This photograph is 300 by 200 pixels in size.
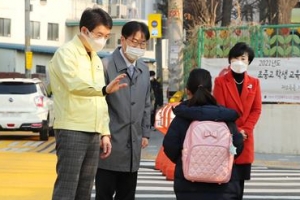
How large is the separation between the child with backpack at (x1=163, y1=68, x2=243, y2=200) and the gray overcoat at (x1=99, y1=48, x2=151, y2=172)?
0.72 m

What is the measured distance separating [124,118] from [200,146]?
987 mm

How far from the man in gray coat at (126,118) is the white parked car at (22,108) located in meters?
13.0

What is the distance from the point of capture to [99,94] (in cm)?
557

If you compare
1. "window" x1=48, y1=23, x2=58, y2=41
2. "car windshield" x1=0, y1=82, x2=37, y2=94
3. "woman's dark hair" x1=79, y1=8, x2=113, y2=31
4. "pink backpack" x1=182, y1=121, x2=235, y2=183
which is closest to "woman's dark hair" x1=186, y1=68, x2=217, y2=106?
"pink backpack" x1=182, y1=121, x2=235, y2=183

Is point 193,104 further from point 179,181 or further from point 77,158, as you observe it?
point 77,158

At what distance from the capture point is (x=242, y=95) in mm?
7121

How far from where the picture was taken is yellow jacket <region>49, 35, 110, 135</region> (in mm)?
5562

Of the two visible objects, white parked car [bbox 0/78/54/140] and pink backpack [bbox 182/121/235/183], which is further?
white parked car [bbox 0/78/54/140]

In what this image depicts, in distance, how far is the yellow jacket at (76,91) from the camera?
556 centimetres

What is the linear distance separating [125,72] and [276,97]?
1006 cm

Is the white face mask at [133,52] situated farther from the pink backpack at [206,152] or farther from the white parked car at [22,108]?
the white parked car at [22,108]

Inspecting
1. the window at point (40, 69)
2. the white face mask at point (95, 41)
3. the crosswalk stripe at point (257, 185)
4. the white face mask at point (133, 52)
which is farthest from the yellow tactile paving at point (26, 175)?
the window at point (40, 69)

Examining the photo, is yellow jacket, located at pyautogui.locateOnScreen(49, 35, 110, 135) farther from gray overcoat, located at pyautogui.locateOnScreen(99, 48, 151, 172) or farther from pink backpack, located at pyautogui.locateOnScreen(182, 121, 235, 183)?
pink backpack, located at pyautogui.locateOnScreen(182, 121, 235, 183)

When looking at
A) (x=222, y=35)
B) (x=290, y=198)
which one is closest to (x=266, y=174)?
(x=290, y=198)
